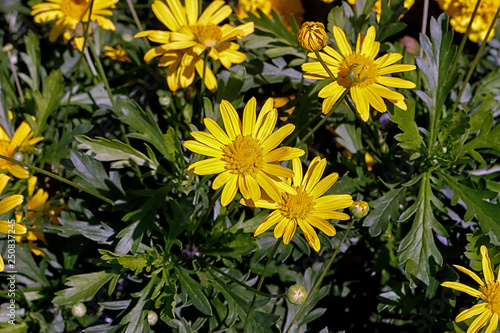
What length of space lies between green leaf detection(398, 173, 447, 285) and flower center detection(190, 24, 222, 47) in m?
1.01

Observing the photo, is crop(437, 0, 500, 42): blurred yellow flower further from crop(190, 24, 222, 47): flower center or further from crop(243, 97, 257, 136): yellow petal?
crop(243, 97, 257, 136): yellow petal

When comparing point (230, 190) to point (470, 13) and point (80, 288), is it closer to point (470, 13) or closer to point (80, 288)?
point (80, 288)

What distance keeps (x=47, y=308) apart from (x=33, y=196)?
0.49m

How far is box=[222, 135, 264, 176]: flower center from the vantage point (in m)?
1.37

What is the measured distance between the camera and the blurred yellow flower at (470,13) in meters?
2.22

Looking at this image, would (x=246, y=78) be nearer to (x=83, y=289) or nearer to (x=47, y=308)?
(x=83, y=289)

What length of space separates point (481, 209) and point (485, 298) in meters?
0.34

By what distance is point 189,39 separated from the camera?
5.67ft

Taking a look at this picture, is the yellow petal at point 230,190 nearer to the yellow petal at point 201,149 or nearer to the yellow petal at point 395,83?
the yellow petal at point 201,149

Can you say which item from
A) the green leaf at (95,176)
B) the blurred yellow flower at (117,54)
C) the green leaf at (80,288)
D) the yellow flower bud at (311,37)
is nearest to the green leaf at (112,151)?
the green leaf at (95,176)

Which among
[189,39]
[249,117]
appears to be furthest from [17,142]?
[249,117]

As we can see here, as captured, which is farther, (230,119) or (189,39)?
(189,39)

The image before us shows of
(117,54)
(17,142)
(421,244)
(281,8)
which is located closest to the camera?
(421,244)

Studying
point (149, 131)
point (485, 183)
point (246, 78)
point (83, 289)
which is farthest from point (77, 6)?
point (485, 183)
